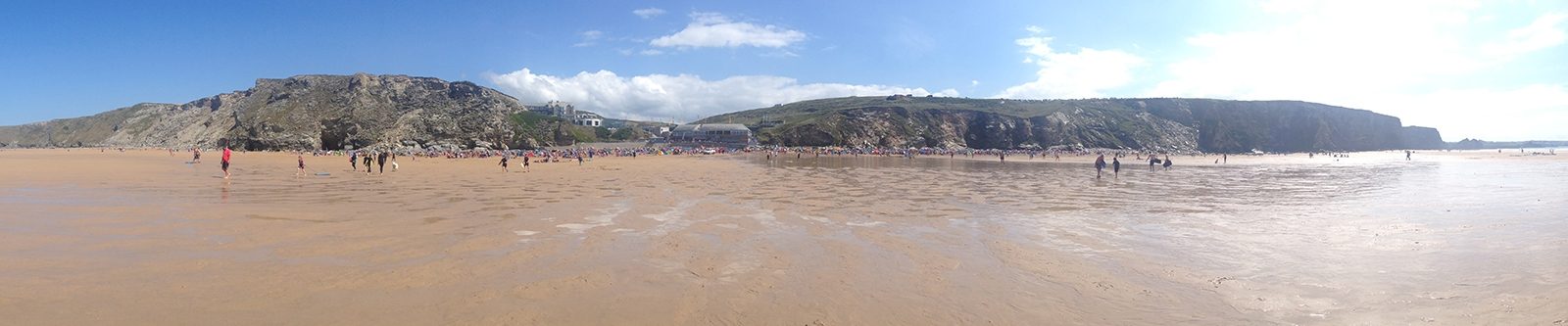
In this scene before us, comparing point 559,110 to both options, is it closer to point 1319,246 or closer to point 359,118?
point 359,118

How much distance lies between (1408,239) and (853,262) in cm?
908

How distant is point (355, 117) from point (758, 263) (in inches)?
3376

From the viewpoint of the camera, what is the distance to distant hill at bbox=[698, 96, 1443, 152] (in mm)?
114188

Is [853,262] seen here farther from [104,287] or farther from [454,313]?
[104,287]

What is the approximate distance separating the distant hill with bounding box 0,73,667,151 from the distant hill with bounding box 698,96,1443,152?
43823 mm

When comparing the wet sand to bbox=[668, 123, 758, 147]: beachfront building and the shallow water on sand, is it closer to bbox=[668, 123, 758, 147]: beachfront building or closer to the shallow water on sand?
the shallow water on sand

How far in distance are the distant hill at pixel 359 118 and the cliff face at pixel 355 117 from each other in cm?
11

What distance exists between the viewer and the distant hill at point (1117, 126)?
4496 inches

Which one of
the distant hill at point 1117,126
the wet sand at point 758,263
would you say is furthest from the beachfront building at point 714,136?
the wet sand at point 758,263

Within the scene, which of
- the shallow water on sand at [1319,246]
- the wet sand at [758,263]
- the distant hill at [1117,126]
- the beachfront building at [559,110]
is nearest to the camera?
the wet sand at [758,263]

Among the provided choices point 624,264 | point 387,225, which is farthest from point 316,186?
point 624,264

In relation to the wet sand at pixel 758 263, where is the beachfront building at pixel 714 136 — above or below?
above

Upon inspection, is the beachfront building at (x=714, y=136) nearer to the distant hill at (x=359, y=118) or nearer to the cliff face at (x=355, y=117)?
the distant hill at (x=359, y=118)

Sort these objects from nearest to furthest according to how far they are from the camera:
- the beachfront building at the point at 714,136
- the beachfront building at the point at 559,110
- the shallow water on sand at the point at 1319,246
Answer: the shallow water on sand at the point at 1319,246
the beachfront building at the point at 714,136
the beachfront building at the point at 559,110
